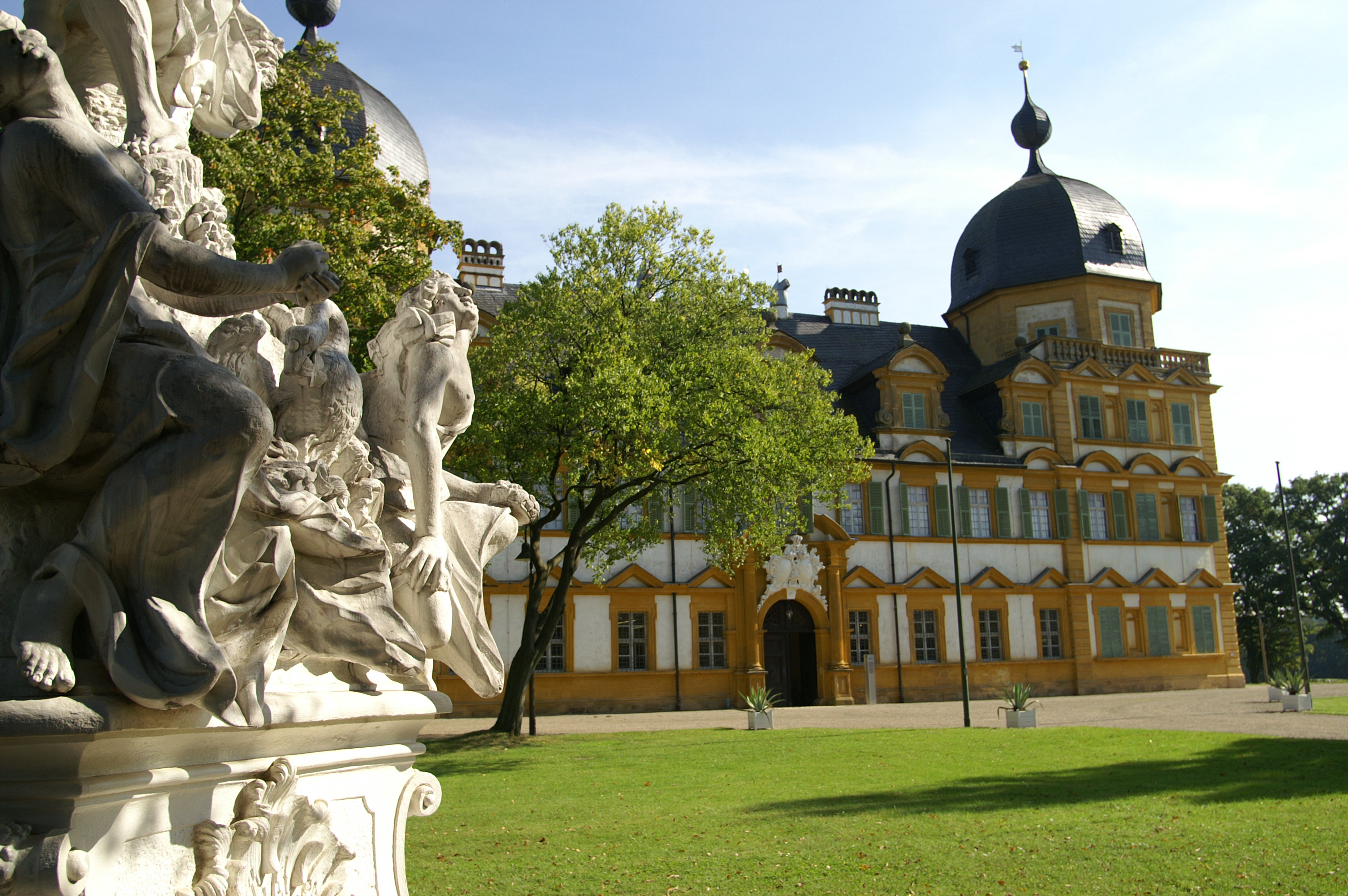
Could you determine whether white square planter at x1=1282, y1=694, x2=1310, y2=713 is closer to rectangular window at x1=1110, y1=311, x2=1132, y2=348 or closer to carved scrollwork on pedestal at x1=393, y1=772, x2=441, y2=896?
rectangular window at x1=1110, y1=311, x2=1132, y2=348

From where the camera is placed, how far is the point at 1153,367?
38.4m

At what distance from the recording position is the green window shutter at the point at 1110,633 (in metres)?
35.2

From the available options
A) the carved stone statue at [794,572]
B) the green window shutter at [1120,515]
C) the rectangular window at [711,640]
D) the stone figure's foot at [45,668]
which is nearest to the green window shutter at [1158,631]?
the green window shutter at [1120,515]

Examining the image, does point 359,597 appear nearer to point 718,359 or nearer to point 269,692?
point 269,692

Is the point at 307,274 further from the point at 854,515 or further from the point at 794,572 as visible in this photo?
the point at 854,515

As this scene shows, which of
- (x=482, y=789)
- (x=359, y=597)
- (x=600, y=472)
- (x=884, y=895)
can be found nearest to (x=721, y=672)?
(x=600, y=472)

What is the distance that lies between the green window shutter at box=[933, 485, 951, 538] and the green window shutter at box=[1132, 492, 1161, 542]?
24.1 feet

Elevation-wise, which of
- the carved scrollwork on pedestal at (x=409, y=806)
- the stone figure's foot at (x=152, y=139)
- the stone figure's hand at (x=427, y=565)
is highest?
the stone figure's foot at (x=152, y=139)

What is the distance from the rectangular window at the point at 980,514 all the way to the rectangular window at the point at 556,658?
1362 cm

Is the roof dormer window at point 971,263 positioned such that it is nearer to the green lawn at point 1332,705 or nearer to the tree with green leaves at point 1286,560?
the green lawn at point 1332,705

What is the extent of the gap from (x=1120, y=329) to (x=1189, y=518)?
7.08 m

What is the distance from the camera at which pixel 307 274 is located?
2818mm

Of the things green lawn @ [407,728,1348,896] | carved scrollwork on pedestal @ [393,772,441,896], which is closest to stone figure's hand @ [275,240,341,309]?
carved scrollwork on pedestal @ [393,772,441,896]

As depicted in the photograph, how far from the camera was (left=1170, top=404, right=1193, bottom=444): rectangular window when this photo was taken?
3784cm
